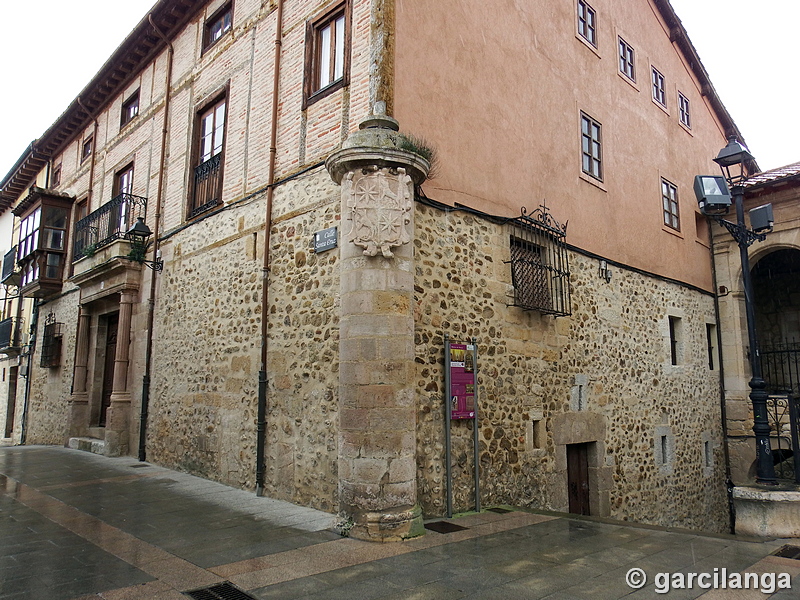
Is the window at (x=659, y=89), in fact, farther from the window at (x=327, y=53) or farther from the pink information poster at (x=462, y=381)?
the pink information poster at (x=462, y=381)

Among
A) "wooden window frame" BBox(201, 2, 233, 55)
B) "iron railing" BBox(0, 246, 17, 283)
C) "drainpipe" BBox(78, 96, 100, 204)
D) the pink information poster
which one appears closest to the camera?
the pink information poster

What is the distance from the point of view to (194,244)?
9.43 m

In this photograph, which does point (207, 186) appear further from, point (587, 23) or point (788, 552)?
point (788, 552)

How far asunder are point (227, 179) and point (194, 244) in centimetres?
133

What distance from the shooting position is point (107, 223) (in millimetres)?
12805

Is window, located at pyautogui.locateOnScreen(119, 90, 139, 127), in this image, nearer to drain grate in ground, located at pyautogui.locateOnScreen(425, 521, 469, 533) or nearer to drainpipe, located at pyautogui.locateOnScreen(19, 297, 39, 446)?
drainpipe, located at pyautogui.locateOnScreen(19, 297, 39, 446)

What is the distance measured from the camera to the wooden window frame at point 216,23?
9.74m

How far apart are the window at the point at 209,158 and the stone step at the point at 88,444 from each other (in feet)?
16.5

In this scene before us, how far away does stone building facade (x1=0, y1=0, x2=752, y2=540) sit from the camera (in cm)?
596

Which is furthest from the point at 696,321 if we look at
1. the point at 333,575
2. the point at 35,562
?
the point at 35,562

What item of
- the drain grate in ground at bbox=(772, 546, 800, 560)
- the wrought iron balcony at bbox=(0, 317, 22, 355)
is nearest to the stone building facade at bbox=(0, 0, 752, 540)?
the drain grate in ground at bbox=(772, 546, 800, 560)

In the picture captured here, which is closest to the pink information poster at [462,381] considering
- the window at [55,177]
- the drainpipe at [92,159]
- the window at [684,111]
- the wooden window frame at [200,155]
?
the wooden window frame at [200,155]

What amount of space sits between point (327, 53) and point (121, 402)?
745cm

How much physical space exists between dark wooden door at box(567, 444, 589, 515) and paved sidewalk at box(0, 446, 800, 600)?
2368 millimetres
